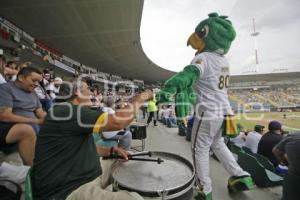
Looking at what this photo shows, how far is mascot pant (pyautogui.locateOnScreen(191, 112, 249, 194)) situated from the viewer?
1822mm

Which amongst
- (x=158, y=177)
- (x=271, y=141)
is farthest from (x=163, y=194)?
(x=271, y=141)

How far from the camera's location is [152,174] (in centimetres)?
121

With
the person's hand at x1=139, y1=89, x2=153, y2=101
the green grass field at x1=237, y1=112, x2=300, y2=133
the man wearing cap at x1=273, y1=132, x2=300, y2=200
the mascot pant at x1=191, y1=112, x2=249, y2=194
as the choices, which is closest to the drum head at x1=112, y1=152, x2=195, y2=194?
the person's hand at x1=139, y1=89, x2=153, y2=101

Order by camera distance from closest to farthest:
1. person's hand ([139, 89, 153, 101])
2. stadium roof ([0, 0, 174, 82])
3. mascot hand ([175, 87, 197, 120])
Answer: person's hand ([139, 89, 153, 101]) < mascot hand ([175, 87, 197, 120]) < stadium roof ([0, 0, 174, 82])

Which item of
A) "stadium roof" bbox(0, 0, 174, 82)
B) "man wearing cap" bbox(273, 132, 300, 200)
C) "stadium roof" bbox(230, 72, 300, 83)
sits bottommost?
"man wearing cap" bbox(273, 132, 300, 200)

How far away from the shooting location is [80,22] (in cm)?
818

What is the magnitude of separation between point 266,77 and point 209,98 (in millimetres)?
38114

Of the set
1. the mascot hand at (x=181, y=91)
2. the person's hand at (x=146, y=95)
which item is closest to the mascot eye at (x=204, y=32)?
the mascot hand at (x=181, y=91)

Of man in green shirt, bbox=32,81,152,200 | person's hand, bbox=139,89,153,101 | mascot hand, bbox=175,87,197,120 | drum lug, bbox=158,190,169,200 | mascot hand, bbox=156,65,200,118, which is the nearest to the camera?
drum lug, bbox=158,190,169,200

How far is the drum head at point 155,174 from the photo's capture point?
41.3 inches

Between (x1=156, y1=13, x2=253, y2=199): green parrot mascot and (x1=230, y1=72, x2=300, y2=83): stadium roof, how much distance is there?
32209 mm

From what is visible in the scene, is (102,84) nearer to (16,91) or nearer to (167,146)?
(167,146)

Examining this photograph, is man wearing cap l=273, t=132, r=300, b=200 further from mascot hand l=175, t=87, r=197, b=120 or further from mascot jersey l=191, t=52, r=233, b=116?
mascot hand l=175, t=87, r=197, b=120

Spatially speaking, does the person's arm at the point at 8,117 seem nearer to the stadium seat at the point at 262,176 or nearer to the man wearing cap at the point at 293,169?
the man wearing cap at the point at 293,169
